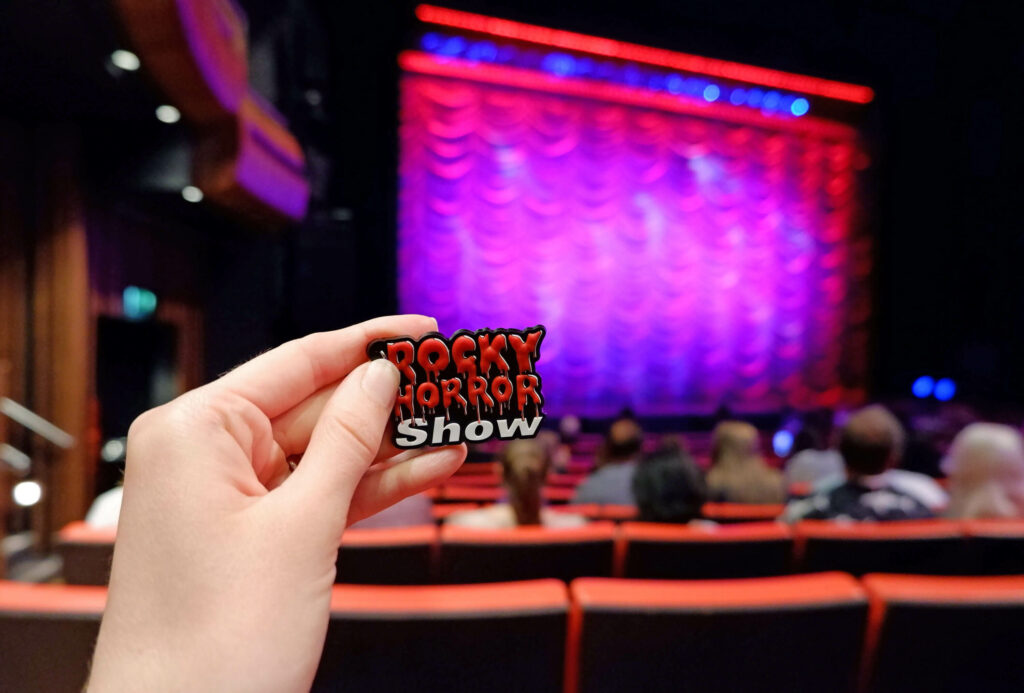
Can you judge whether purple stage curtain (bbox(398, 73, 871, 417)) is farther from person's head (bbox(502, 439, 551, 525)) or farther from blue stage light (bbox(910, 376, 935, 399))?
person's head (bbox(502, 439, 551, 525))

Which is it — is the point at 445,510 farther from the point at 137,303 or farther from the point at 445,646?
the point at 137,303

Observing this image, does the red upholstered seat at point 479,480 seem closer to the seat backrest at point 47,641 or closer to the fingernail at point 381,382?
the seat backrest at point 47,641

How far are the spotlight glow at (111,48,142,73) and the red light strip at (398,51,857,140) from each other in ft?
15.2

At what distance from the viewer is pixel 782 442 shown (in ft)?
31.7

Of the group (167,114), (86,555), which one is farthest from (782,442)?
(86,555)

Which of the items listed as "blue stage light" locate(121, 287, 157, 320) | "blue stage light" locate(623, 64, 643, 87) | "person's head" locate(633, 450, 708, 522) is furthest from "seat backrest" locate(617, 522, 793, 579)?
"blue stage light" locate(623, 64, 643, 87)

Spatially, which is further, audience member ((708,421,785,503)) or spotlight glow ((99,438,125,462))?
spotlight glow ((99,438,125,462))

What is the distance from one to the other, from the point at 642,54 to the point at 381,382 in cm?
877

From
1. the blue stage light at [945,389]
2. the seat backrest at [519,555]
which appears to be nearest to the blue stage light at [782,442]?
the blue stage light at [945,389]

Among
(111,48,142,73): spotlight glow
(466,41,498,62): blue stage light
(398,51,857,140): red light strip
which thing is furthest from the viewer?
(398,51,857,140): red light strip

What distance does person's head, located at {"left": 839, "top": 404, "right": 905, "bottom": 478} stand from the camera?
257cm

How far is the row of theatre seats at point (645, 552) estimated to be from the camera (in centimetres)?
187

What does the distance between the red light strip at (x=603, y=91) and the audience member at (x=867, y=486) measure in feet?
22.8

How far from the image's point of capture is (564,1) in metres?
7.79
